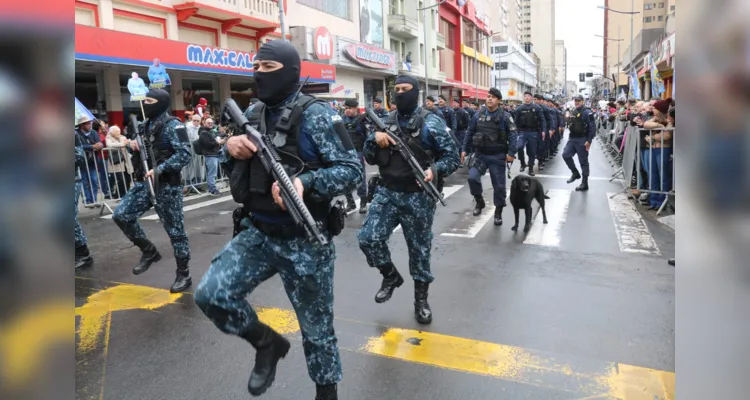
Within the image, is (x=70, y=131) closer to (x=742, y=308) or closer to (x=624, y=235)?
(x=742, y=308)

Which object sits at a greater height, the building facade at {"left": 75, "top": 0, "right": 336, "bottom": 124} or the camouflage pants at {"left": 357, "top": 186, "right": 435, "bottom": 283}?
the building facade at {"left": 75, "top": 0, "right": 336, "bottom": 124}

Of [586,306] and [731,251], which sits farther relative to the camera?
[586,306]

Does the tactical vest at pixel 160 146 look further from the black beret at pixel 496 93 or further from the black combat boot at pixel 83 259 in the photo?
the black beret at pixel 496 93

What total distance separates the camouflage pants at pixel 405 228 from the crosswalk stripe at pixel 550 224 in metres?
Answer: 2.88

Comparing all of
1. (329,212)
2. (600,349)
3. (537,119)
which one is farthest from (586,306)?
(537,119)

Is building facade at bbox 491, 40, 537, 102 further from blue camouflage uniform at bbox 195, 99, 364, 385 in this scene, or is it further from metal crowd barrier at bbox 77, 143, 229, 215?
blue camouflage uniform at bbox 195, 99, 364, 385

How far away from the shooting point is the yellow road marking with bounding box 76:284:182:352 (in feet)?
13.5

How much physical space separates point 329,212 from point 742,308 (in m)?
2.29

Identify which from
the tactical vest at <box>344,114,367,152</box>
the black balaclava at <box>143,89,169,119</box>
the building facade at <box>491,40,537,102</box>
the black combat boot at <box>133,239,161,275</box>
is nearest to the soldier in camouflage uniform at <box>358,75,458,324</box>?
the black balaclava at <box>143,89,169,119</box>

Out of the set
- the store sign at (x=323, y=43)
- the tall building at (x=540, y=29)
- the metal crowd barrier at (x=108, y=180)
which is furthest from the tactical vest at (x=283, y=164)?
the tall building at (x=540, y=29)

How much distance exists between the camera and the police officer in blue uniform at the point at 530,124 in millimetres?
12820

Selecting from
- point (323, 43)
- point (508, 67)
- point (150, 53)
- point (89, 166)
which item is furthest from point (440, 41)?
point (508, 67)

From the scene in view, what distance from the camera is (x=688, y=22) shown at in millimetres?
771

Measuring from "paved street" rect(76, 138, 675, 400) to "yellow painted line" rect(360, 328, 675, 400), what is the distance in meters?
0.01
